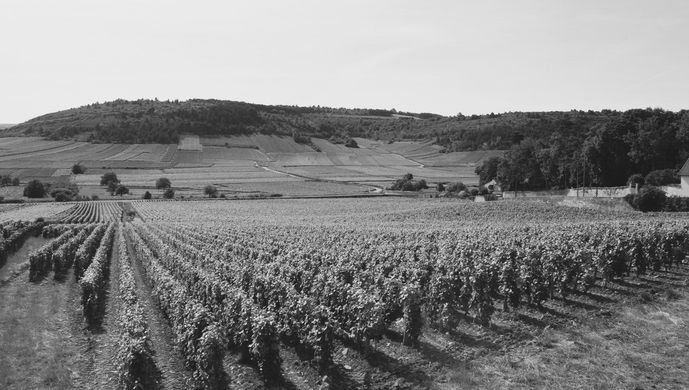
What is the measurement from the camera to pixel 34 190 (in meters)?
118

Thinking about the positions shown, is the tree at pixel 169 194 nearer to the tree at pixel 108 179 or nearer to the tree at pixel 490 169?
the tree at pixel 108 179

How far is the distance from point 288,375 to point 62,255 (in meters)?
28.0

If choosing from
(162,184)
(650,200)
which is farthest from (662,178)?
(162,184)

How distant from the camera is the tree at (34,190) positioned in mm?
117438

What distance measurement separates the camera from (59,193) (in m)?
116

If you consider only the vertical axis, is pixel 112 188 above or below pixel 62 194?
above

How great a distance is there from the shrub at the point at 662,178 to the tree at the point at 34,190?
404 feet

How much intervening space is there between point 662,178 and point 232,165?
12452 cm

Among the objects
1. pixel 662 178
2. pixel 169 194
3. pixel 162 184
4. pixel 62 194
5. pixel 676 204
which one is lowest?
pixel 62 194

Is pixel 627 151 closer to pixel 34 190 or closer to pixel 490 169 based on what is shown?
pixel 490 169

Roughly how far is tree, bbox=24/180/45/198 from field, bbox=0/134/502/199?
10.0ft

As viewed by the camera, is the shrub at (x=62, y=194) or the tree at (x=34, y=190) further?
the tree at (x=34, y=190)

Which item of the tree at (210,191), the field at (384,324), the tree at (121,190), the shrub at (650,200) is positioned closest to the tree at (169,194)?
the tree at (210,191)

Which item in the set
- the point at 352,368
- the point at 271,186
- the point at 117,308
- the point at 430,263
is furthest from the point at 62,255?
the point at 271,186
